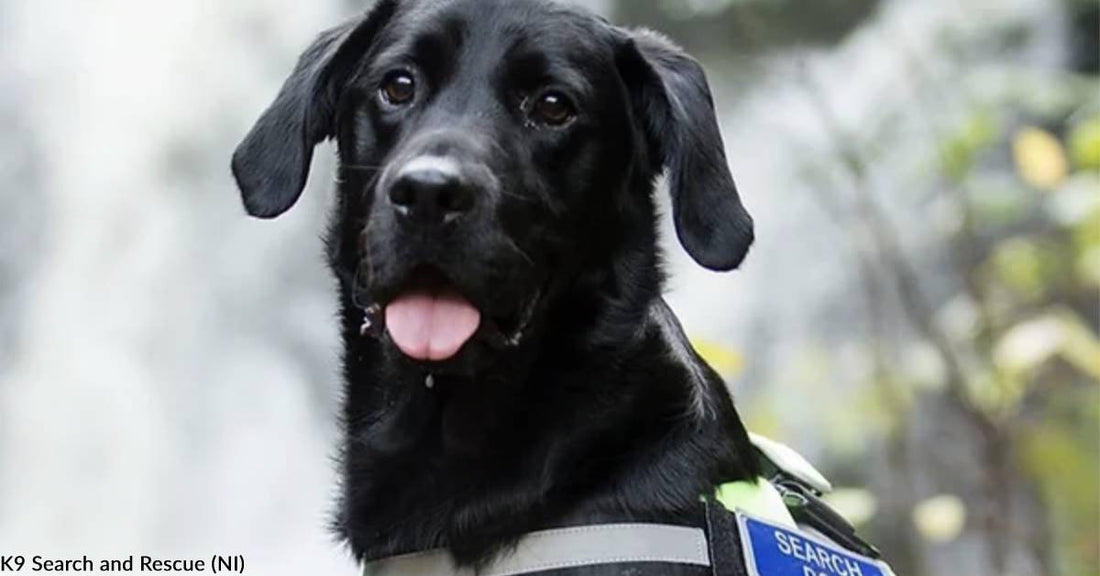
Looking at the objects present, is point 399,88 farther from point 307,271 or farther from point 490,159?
point 307,271

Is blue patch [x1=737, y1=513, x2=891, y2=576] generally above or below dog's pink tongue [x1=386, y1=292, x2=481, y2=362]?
below

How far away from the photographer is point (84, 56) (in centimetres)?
720

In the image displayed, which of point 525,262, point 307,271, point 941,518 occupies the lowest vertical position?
point 307,271

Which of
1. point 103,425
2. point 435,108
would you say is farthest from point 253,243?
point 435,108

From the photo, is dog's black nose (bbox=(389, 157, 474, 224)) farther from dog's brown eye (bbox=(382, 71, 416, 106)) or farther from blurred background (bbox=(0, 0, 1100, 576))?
blurred background (bbox=(0, 0, 1100, 576))

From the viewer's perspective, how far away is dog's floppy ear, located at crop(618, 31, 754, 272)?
8.54ft

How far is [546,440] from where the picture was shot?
8.48ft

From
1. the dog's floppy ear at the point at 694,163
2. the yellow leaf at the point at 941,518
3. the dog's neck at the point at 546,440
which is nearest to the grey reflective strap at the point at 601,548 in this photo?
the dog's neck at the point at 546,440

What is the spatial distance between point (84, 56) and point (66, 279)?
0.97 meters

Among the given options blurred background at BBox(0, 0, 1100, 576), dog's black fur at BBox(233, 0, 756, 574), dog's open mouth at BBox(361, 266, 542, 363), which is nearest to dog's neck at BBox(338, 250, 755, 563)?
dog's black fur at BBox(233, 0, 756, 574)

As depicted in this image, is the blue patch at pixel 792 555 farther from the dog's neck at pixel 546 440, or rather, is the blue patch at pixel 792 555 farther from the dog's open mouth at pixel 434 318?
the dog's open mouth at pixel 434 318

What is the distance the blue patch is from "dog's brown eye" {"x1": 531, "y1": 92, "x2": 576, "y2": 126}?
0.63 metres

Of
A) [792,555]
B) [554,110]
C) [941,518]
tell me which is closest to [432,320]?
[554,110]

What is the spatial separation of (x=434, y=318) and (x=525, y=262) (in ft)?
0.50
